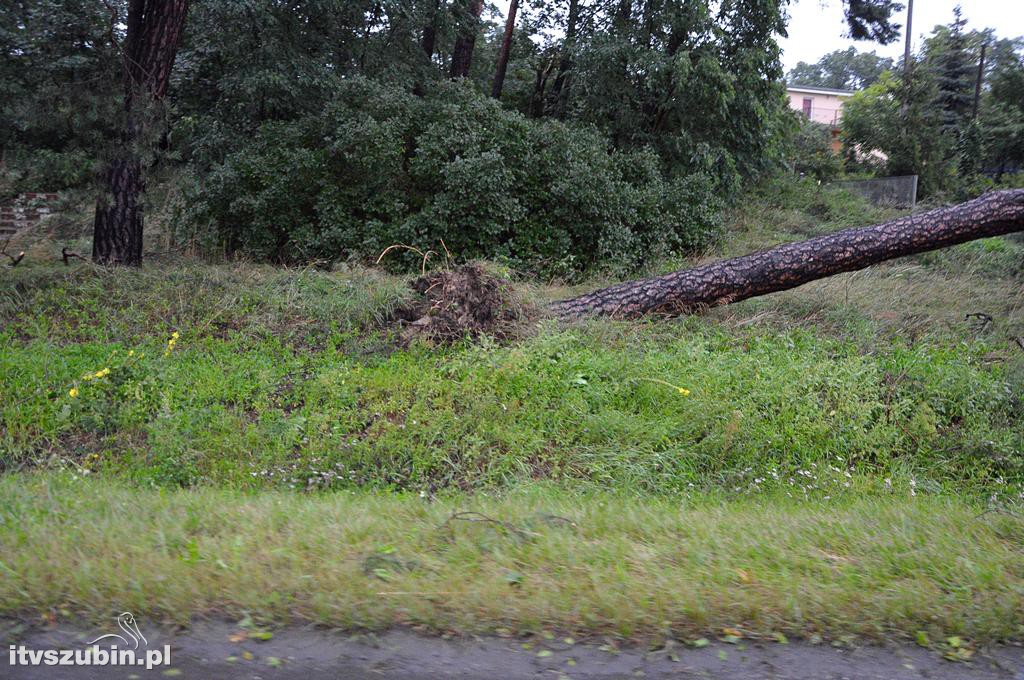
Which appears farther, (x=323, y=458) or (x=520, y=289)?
(x=520, y=289)

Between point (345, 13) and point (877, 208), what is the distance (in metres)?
15.8

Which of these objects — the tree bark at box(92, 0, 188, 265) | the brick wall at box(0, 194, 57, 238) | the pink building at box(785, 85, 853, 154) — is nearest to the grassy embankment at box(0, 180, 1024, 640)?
the tree bark at box(92, 0, 188, 265)

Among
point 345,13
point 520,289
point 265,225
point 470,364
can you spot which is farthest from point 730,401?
point 345,13

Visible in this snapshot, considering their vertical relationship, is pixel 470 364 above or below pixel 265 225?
below

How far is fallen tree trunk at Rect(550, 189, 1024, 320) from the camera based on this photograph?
1170 cm

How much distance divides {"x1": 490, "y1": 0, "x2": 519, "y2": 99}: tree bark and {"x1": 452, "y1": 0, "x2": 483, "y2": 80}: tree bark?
29.7 inches

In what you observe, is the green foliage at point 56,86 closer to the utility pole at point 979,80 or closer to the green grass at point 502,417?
the green grass at point 502,417

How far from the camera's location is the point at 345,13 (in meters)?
17.0

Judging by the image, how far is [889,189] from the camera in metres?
25.7

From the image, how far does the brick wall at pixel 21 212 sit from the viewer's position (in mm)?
17938

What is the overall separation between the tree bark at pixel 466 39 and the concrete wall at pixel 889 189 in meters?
13.0

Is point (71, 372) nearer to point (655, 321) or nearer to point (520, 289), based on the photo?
point (520, 289)

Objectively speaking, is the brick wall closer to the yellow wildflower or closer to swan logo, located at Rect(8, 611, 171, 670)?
the yellow wildflower

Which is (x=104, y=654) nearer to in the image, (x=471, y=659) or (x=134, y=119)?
(x=471, y=659)
